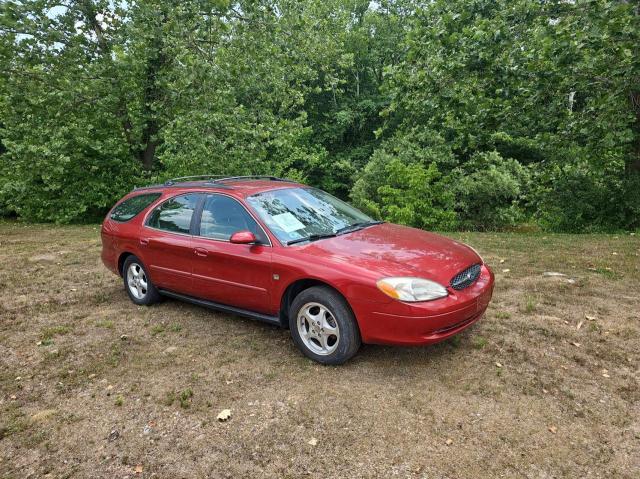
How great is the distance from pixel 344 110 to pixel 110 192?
1506 cm

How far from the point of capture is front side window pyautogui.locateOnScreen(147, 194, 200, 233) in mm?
4980

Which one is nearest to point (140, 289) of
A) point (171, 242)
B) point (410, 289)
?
point (171, 242)

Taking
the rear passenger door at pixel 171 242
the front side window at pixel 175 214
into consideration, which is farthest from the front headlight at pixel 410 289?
the front side window at pixel 175 214

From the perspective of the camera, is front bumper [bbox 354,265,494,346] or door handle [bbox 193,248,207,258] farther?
door handle [bbox 193,248,207,258]

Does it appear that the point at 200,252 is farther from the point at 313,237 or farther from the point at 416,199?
the point at 416,199

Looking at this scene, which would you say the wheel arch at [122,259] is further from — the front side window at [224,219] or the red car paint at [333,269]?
the front side window at [224,219]

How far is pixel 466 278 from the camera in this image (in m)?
3.93

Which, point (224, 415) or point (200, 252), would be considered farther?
point (200, 252)

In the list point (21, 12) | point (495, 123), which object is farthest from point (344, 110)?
point (495, 123)

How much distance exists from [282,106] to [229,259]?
10535 mm

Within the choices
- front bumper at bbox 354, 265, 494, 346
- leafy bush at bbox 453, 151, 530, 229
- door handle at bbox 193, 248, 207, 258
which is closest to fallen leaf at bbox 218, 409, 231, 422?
front bumper at bbox 354, 265, 494, 346

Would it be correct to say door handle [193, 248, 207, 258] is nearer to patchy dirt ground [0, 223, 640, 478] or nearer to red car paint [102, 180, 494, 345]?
red car paint [102, 180, 494, 345]

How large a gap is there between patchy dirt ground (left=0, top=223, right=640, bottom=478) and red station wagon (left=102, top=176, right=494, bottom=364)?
0.36 m

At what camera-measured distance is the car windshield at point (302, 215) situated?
4.32 m
